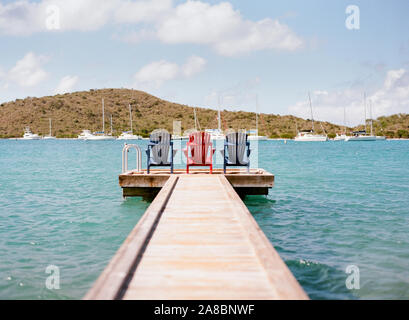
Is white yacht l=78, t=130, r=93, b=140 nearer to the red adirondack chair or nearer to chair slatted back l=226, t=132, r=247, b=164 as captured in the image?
the red adirondack chair

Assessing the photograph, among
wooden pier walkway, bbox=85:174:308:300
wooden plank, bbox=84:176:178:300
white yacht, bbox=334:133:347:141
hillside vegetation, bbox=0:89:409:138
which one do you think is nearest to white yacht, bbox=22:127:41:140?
hillside vegetation, bbox=0:89:409:138

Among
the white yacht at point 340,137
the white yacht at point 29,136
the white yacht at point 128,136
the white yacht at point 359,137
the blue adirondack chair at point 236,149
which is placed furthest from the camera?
the white yacht at point 340,137

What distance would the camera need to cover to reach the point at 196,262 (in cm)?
398

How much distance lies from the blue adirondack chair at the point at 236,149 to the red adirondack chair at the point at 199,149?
0.44 metres

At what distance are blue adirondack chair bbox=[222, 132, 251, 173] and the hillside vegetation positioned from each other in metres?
80.8

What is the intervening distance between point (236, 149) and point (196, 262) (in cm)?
661

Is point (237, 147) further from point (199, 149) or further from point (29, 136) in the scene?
point (29, 136)

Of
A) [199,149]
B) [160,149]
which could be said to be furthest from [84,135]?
[199,149]

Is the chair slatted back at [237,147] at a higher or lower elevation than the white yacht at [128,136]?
lower

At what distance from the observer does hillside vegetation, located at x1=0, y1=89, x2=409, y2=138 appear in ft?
309

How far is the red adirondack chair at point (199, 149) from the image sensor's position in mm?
10398

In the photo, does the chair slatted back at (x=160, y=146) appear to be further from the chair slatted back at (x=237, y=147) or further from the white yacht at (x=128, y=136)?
the white yacht at (x=128, y=136)

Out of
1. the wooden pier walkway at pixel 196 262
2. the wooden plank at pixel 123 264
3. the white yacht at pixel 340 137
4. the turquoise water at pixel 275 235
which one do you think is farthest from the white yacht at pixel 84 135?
the wooden plank at pixel 123 264

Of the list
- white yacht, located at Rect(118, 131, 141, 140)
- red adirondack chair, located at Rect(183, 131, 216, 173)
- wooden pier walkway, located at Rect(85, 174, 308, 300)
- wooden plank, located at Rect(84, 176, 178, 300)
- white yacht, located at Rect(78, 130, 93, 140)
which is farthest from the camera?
white yacht, located at Rect(118, 131, 141, 140)
